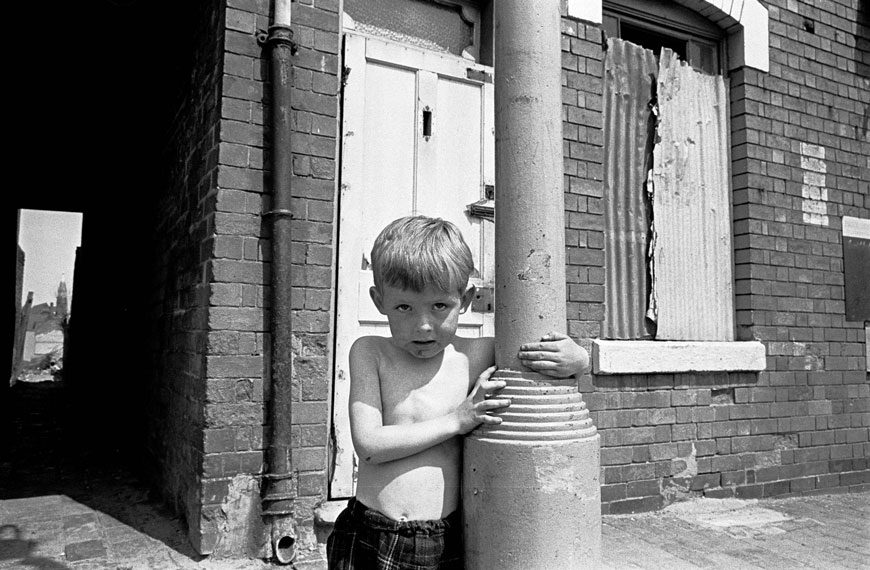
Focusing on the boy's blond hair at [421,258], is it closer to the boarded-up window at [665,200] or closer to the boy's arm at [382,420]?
the boy's arm at [382,420]

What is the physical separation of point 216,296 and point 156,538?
1.41 metres

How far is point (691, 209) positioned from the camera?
502cm

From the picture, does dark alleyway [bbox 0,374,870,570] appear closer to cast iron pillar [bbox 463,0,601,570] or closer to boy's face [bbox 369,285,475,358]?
cast iron pillar [bbox 463,0,601,570]

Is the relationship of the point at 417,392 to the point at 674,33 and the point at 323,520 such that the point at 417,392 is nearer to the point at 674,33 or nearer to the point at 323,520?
the point at 323,520

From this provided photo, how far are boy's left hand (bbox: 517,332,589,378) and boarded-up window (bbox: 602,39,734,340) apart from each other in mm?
2936

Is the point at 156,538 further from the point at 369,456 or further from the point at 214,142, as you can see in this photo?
the point at 369,456

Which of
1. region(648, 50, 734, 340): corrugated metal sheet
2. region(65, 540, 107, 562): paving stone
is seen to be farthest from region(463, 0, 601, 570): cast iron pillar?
region(648, 50, 734, 340): corrugated metal sheet

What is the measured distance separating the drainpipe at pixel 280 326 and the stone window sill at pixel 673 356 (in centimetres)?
217

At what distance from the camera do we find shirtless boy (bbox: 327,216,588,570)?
1652 millimetres

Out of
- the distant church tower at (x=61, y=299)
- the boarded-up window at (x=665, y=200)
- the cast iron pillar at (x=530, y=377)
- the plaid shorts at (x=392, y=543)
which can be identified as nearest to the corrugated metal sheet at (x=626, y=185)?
the boarded-up window at (x=665, y=200)

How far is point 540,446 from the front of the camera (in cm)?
171

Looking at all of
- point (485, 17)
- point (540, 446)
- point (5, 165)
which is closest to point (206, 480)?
point (540, 446)

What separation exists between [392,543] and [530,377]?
58cm

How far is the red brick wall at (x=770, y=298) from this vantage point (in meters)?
4.49
